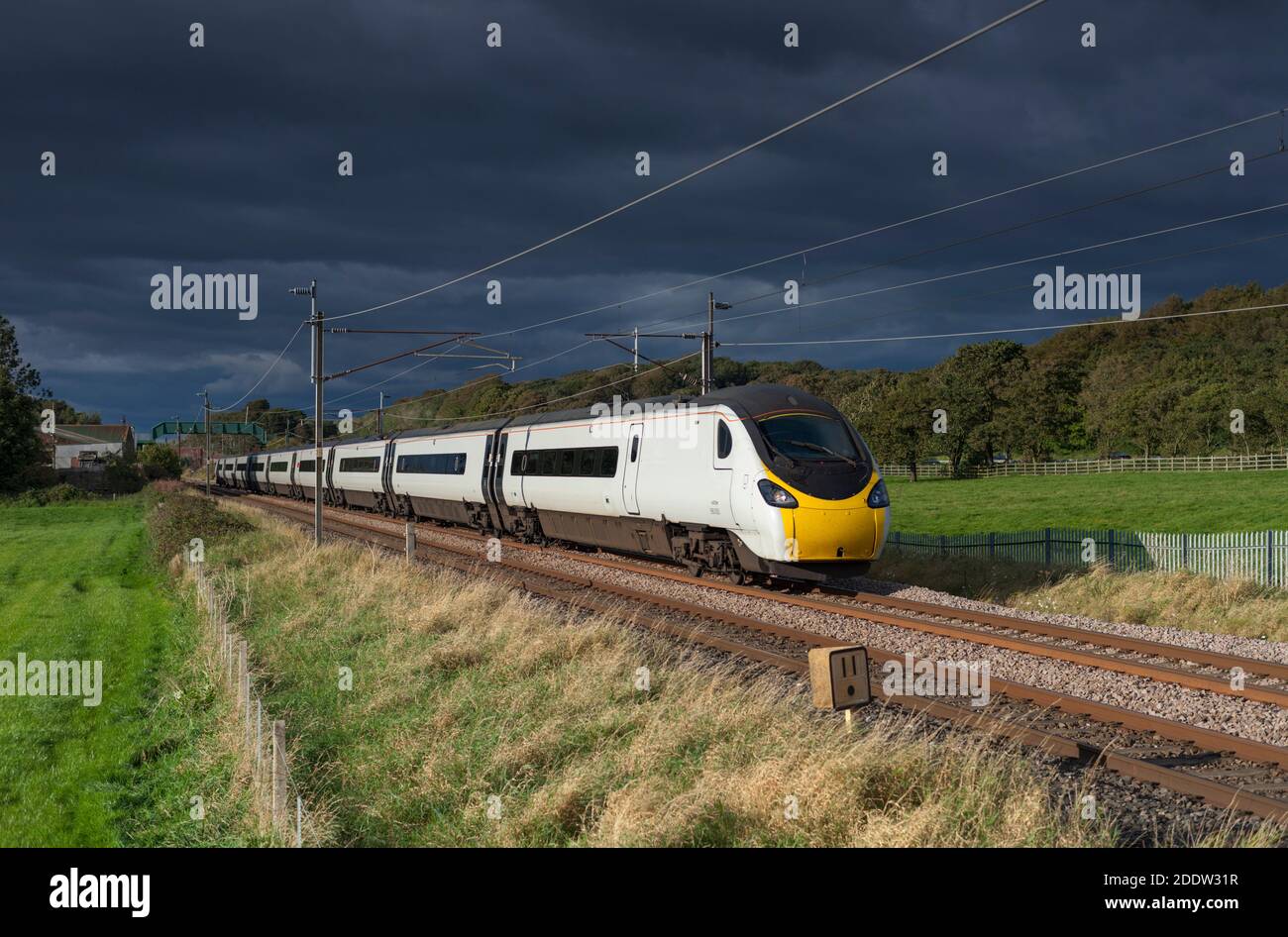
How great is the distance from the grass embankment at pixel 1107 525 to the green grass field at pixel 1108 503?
0.18 ft

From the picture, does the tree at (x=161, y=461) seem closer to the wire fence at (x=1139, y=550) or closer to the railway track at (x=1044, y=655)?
the railway track at (x=1044, y=655)

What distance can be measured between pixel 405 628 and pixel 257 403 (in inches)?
6989

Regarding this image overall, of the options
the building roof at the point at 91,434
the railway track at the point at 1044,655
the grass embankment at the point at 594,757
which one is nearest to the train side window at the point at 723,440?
the railway track at the point at 1044,655

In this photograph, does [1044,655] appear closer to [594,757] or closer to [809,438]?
[809,438]

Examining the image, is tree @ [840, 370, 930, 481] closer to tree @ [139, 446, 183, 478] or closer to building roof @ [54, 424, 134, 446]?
tree @ [139, 446, 183, 478]

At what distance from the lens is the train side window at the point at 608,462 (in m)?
20.6

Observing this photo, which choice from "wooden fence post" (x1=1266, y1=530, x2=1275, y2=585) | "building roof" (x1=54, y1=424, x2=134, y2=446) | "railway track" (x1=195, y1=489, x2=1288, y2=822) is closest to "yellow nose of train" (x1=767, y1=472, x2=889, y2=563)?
"railway track" (x1=195, y1=489, x2=1288, y2=822)

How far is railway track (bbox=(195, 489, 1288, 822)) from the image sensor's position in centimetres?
778

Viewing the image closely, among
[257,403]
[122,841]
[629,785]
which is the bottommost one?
[122,841]

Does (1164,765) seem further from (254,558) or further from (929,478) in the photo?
(929,478)

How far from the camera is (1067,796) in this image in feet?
23.8

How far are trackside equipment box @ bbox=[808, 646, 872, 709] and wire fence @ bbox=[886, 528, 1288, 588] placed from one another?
13.5 meters

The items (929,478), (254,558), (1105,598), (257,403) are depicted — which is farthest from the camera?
(257,403)
